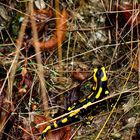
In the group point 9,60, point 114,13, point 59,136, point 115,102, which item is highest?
point 114,13

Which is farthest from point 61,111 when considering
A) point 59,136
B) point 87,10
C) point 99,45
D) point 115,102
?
point 87,10

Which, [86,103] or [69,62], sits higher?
[69,62]

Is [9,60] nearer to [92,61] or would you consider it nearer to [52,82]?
[52,82]
